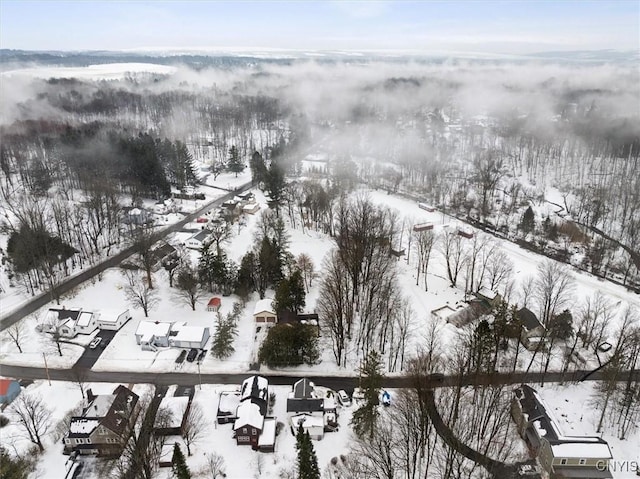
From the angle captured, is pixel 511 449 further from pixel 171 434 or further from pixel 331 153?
pixel 331 153

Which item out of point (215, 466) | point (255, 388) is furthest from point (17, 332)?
point (215, 466)

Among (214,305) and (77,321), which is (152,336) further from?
(77,321)

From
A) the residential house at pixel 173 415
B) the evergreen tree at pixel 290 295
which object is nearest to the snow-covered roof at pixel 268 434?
the residential house at pixel 173 415

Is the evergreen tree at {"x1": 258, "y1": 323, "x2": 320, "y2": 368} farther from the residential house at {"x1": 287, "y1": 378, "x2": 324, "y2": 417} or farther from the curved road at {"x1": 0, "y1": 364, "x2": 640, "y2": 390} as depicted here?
the residential house at {"x1": 287, "y1": 378, "x2": 324, "y2": 417}

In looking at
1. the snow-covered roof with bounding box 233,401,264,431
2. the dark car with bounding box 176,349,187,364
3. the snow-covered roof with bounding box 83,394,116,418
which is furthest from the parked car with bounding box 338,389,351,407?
the snow-covered roof with bounding box 83,394,116,418

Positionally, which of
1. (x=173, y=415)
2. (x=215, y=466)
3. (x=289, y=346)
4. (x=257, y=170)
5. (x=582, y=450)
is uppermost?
(x=257, y=170)

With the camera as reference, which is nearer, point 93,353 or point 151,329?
point 93,353
